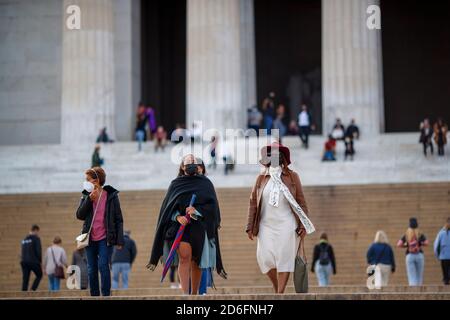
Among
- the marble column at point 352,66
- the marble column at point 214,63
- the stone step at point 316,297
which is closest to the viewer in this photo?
the stone step at point 316,297

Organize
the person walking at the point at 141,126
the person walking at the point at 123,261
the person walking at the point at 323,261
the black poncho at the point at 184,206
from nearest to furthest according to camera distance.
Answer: the black poncho at the point at 184,206 → the person walking at the point at 123,261 → the person walking at the point at 323,261 → the person walking at the point at 141,126

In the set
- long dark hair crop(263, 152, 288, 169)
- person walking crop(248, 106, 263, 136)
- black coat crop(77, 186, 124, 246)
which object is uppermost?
person walking crop(248, 106, 263, 136)

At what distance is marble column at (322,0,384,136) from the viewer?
42281 mm

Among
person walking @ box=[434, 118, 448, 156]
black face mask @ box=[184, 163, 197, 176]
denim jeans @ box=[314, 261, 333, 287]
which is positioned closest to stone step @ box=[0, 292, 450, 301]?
black face mask @ box=[184, 163, 197, 176]

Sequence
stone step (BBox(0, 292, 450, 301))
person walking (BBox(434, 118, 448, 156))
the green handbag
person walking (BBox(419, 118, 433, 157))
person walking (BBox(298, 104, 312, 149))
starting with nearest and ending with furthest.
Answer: stone step (BBox(0, 292, 450, 301)) < the green handbag < person walking (BBox(434, 118, 448, 156)) < person walking (BBox(419, 118, 433, 157)) < person walking (BBox(298, 104, 312, 149))

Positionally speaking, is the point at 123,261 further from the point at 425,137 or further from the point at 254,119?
the point at 254,119

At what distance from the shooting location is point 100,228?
16.8m

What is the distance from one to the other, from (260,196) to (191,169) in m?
0.97

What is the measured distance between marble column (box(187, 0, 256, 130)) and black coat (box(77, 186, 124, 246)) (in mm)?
25970

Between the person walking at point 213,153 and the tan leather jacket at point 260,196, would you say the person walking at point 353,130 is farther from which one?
the tan leather jacket at point 260,196

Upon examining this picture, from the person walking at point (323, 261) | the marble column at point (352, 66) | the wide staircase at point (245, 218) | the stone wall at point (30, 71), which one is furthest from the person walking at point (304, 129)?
the stone wall at point (30, 71)

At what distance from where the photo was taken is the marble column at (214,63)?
141 feet

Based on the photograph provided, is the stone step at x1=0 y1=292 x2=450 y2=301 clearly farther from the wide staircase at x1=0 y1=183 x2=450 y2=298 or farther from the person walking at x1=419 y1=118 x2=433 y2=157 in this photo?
the person walking at x1=419 y1=118 x2=433 y2=157
